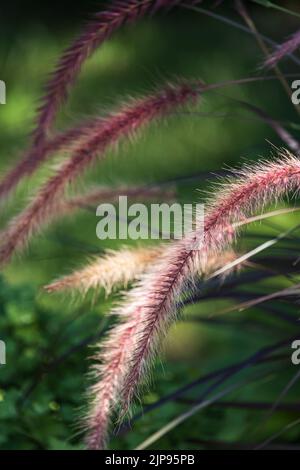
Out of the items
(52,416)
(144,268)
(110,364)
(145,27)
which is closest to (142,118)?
(144,268)

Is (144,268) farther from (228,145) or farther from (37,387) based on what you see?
(228,145)

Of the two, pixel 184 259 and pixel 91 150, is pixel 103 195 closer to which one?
pixel 91 150

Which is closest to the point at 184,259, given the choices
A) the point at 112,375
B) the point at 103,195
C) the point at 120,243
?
the point at 112,375

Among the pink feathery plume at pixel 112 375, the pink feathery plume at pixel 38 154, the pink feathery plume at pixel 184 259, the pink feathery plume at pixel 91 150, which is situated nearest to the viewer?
the pink feathery plume at pixel 184 259

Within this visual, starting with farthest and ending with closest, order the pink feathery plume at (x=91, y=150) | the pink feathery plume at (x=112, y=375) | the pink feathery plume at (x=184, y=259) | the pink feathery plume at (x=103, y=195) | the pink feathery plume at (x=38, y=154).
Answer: the pink feathery plume at (x=103, y=195) → the pink feathery plume at (x=38, y=154) → the pink feathery plume at (x=91, y=150) → the pink feathery plume at (x=112, y=375) → the pink feathery plume at (x=184, y=259)

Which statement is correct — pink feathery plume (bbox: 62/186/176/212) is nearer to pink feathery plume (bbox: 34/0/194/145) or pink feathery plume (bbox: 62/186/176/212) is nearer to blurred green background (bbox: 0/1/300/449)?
blurred green background (bbox: 0/1/300/449)

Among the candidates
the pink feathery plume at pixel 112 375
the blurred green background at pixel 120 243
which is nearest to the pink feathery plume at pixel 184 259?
the pink feathery plume at pixel 112 375

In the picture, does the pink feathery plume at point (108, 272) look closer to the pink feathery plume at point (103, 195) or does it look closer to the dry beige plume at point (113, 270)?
the dry beige plume at point (113, 270)
